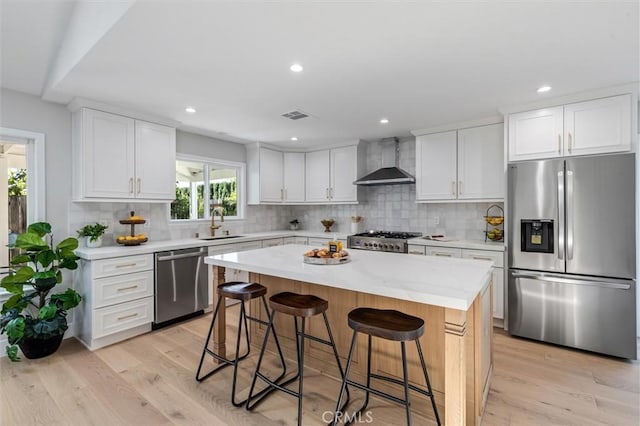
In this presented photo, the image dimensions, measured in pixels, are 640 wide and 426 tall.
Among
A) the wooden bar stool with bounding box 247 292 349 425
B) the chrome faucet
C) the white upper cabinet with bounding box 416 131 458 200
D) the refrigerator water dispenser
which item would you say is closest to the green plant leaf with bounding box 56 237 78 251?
the chrome faucet

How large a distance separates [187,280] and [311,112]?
7.82 ft

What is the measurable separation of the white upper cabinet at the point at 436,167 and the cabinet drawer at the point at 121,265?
3.36m

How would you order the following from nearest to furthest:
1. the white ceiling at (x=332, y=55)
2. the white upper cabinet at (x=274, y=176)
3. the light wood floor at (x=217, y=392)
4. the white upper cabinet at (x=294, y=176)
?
the white ceiling at (x=332, y=55)
the light wood floor at (x=217, y=392)
the white upper cabinet at (x=274, y=176)
the white upper cabinet at (x=294, y=176)

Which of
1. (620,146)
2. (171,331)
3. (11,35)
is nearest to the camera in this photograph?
(11,35)

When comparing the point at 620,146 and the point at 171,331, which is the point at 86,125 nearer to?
the point at 171,331

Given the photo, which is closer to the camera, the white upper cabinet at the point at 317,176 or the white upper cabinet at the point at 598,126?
the white upper cabinet at the point at 598,126

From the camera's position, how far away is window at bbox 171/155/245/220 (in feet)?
14.4

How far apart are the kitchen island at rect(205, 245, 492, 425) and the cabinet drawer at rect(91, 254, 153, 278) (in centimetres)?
110

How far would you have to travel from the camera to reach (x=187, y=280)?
364 cm

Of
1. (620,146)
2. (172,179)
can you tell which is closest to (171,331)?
(172,179)

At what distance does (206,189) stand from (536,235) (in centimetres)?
419

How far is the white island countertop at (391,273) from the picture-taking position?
1528 mm

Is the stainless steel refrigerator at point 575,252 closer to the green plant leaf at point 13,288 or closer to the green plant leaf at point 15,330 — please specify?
the green plant leaf at point 15,330

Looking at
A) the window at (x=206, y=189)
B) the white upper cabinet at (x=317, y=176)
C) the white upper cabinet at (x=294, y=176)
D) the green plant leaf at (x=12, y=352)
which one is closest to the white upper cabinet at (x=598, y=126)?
the white upper cabinet at (x=317, y=176)
